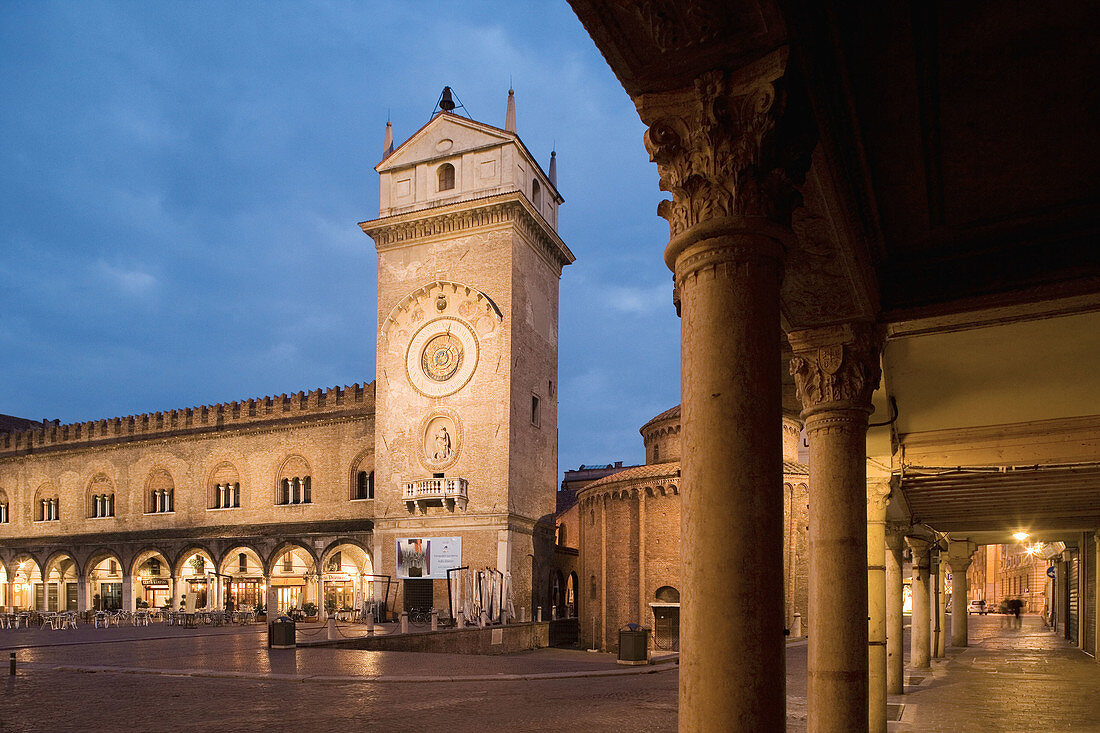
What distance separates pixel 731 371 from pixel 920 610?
1880cm

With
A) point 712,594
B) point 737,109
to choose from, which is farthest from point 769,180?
point 712,594

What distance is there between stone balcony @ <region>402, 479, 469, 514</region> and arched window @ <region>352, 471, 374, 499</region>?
300cm

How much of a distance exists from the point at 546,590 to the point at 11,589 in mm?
28324

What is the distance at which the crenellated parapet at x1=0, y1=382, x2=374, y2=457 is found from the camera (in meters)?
39.4

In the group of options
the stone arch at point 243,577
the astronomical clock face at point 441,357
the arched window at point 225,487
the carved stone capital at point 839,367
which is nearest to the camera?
the carved stone capital at point 839,367

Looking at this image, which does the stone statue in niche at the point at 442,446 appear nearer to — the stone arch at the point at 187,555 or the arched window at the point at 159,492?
the stone arch at the point at 187,555

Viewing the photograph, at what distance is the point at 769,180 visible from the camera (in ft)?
11.9

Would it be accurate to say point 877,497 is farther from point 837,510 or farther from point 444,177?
point 444,177

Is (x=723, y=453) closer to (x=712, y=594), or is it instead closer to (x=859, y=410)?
(x=712, y=594)

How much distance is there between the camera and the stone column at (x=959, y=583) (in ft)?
Answer: 89.0

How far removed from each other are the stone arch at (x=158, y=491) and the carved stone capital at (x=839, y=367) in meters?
40.9

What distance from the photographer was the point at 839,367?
21.7 feet

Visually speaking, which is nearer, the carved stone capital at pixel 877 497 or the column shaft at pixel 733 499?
the column shaft at pixel 733 499

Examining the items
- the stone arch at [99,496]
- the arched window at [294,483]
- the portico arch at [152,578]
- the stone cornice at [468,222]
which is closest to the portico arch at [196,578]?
the portico arch at [152,578]
